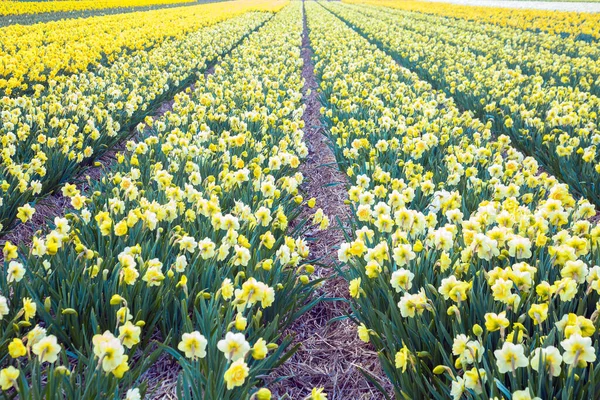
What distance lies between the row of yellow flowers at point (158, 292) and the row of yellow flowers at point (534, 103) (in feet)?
8.99

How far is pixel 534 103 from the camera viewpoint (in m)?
6.23

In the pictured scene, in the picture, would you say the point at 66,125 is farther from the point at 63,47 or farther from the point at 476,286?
the point at 63,47

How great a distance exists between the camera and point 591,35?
548 inches

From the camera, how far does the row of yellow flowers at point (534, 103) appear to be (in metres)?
4.46

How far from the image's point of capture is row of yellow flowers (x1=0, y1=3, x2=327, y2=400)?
5.80ft

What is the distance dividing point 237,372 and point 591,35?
1612cm

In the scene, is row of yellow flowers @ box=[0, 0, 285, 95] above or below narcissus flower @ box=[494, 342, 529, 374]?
above

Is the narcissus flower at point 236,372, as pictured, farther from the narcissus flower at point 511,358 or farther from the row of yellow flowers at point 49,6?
the row of yellow flowers at point 49,6

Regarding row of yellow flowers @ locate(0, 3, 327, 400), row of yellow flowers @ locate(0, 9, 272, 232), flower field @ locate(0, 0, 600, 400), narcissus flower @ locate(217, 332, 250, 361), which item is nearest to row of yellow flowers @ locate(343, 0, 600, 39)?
flower field @ locate(0, 0, 600, 400)

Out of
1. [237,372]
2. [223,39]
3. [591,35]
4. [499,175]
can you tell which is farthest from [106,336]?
[591,35]

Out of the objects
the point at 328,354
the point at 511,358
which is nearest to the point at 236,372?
the point at 511,358

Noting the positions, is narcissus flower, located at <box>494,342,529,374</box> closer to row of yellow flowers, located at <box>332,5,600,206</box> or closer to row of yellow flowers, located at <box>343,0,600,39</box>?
row of yellow flowers, located at <box>332,5,600,206</box>

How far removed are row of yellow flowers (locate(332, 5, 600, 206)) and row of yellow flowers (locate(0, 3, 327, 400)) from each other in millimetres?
2741

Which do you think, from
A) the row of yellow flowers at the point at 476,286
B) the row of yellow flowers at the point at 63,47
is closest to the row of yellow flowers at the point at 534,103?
the row of yellow flowers at the point at 476,286
